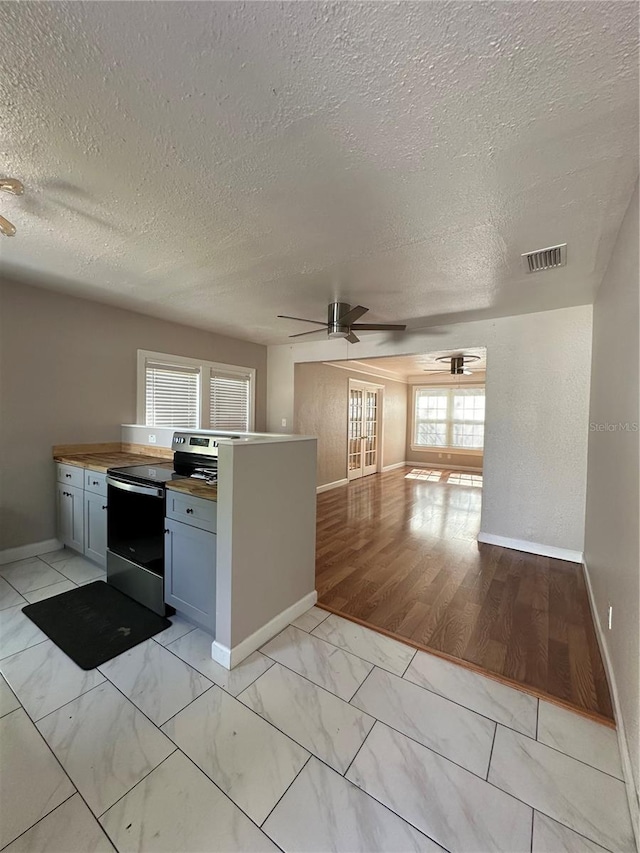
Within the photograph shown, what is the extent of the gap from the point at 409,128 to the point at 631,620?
2.23 metres

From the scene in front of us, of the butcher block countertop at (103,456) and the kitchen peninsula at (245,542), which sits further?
the butcher block countertop at (103,456)

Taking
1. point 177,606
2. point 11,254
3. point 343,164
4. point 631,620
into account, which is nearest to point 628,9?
point 343,164

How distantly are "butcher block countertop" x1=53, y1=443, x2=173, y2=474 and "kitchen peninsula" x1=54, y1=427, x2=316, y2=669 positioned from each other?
46.1 inches

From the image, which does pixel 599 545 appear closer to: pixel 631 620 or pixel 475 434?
pixel 631 620

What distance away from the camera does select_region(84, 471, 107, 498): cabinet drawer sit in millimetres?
2842

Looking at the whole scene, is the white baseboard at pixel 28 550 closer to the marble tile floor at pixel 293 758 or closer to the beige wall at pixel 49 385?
the beige wall at pixel 49 385

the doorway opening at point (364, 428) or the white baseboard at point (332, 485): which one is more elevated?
the doorway opening at point (364, 428)

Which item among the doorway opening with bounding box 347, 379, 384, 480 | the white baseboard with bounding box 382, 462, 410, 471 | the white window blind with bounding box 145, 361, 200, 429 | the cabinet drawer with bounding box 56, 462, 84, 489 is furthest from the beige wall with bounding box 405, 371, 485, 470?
the cabinet drawer with bounding box 56, 462, 84, 489

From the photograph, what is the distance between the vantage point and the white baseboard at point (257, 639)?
194 cm

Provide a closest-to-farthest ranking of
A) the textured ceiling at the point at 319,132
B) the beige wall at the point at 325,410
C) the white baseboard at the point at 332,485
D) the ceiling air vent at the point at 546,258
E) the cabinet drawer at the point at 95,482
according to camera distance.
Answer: the textured ceiling at the point at 319,132 < the ceiling air vent at the point at 546,258 < the cabinet drawer at the point at 95,482 < the beige wall at the point at 325,410 < the white baseboard at the point at 332,485

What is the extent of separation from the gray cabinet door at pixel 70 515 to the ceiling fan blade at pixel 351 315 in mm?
2942

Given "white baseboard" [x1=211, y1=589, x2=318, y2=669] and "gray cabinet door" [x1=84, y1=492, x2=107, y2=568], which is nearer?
"white baseboard" [x1=211, y1=589, x2=318, y2=669]

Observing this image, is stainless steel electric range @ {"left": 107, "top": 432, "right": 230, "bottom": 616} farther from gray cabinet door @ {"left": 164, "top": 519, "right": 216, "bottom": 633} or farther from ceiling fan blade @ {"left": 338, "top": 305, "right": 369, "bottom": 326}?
ceiling fan blade @ {"left": 338, "top": 305, "right": 369, "bottom": 326}

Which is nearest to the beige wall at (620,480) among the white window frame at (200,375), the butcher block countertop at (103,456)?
the butcher block countertop at (103,456)
